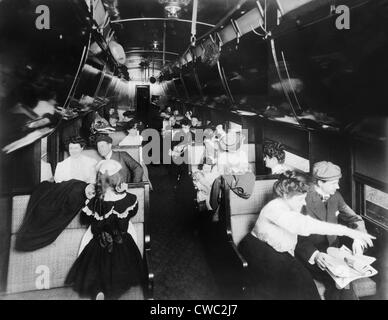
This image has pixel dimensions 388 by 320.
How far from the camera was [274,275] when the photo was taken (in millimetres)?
2037

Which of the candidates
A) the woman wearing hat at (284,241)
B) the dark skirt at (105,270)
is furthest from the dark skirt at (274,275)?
the dark skirt at (105,270)

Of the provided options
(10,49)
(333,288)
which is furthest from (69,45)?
(333,288)

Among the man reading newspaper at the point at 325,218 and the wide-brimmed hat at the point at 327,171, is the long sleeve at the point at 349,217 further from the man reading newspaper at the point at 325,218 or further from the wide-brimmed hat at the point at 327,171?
the wide-brimmed hat at the point at 327,171

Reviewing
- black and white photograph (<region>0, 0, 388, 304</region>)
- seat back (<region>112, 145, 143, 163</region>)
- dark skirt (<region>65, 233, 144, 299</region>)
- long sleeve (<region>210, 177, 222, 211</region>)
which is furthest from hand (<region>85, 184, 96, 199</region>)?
seat back (<region>112, 145, 143, 163</region>)

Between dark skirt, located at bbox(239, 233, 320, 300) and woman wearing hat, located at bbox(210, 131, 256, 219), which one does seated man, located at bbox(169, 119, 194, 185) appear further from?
dark skirt, located at bbox(239, 233, 320, 300)

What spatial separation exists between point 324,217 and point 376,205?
0.37 m

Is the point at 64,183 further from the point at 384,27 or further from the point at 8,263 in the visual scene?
the point at 384,27

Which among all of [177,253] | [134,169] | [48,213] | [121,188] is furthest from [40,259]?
[177,253]

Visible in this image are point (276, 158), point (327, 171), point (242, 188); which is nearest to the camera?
point (327, 171)

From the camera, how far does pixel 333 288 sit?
200 cm

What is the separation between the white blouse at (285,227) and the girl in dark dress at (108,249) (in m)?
0.97

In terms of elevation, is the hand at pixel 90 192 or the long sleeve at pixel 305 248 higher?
the hand at pixel 90 192

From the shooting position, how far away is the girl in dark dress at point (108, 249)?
6.26 ft

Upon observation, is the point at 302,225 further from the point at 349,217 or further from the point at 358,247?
the point at 349,217
